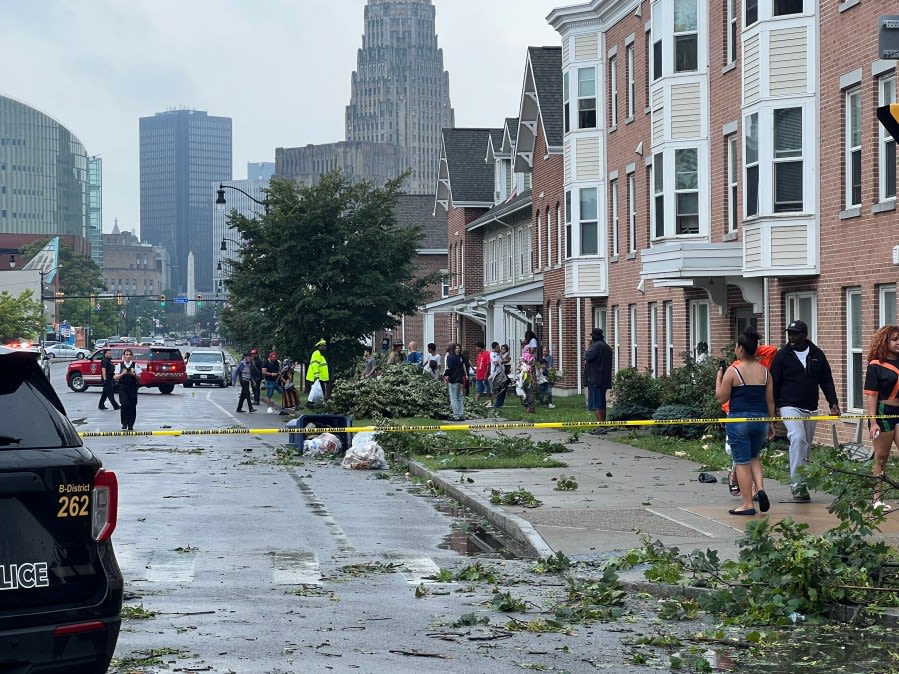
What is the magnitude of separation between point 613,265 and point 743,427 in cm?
2410

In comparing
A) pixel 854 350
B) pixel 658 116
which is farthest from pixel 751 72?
pixel 658 116

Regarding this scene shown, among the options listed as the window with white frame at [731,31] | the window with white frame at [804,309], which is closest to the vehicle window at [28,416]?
the window with white frame at [804,309]

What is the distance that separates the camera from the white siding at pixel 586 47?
38000mm

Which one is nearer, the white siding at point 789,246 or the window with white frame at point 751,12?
the white siding at point 789,246

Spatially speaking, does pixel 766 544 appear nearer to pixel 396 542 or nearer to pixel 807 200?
pixel 396 542

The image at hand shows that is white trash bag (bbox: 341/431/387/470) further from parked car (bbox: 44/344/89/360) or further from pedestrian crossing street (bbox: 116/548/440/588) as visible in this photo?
parked car (bbox: 44/344/89/360)

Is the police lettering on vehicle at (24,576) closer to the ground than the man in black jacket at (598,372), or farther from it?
closer to the ground

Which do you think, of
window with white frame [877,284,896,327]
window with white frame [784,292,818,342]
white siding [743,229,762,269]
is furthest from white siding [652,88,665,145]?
window with white frame [877,284,896,327]

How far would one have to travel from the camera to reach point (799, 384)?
47.4 feet

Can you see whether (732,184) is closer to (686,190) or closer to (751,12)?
(686,190)

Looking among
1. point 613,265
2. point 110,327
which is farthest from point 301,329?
point 110,327

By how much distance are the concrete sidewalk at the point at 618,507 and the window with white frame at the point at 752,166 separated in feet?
19.6

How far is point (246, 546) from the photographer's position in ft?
41.2

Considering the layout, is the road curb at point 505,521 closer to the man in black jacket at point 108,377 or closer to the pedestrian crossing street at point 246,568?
the pedestrian crossing street at point 246,568
